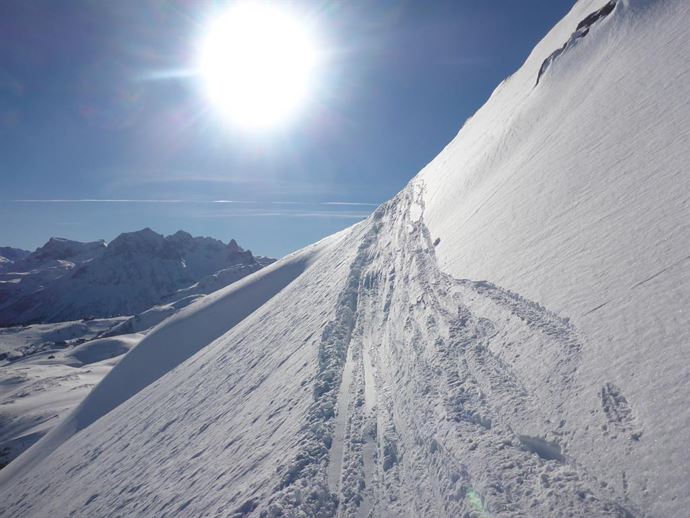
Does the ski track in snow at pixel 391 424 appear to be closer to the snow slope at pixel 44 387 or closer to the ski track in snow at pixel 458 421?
the ski track in snow at pixel 458 421

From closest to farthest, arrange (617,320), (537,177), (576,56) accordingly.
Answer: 1. (617,320)
2. (537,177)
3. (576,56)

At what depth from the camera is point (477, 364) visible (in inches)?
195

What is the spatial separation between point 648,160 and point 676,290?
10.9ft

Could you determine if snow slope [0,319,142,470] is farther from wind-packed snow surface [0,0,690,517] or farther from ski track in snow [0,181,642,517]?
wind-packed snow surface [0,0,690,517]

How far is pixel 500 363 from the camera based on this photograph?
4676 mm

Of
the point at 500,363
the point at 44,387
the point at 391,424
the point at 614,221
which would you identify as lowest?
the point at 391,424

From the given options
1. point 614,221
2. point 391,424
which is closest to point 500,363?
point 391,424

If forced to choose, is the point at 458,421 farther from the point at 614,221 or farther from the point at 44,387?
the point at 44,387

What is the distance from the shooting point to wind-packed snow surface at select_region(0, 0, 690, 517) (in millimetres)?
3236

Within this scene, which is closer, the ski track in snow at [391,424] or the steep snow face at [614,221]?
the steep snow face at [614,221]

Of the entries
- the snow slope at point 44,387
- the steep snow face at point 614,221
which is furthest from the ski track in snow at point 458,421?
the snow slope at point 44,387

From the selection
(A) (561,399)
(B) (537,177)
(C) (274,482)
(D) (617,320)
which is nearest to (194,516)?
(C) (274,482)

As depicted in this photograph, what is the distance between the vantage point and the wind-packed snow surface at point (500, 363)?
3236mm

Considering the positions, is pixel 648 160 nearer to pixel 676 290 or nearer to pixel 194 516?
pixel 676 290
